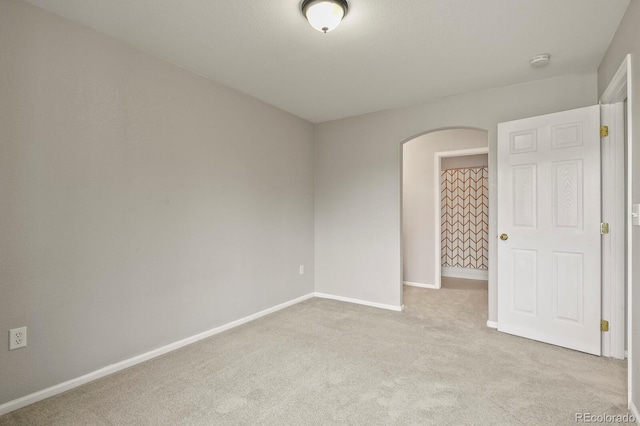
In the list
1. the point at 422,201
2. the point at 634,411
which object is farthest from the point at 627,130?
the point at 422,201

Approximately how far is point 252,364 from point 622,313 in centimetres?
291

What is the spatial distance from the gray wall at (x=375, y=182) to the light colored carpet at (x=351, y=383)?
875 millimetres

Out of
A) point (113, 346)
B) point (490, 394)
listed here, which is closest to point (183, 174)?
point (113, 346)

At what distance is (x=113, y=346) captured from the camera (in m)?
2.38

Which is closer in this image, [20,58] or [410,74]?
[20,58]

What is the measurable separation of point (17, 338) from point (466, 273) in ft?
19.4

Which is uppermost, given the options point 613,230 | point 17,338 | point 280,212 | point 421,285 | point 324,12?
point 324,12

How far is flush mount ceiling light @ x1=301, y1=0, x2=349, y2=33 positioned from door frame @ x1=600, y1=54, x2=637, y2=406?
1719 millimetres

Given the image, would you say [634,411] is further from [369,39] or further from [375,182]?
[375,182]

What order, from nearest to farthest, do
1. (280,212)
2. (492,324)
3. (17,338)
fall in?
(17,338), (492,324), (280,212)

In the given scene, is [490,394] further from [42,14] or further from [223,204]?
[42,14]

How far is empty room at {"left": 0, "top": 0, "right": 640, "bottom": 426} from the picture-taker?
6.38 ft

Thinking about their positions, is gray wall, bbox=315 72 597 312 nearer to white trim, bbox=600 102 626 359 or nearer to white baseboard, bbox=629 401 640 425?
white trim, bbox=600 102 626 359

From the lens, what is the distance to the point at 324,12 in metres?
1.95
